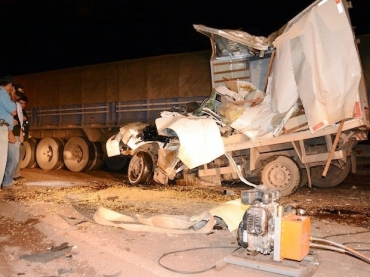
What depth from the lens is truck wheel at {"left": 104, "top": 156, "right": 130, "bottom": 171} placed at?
1131 cm

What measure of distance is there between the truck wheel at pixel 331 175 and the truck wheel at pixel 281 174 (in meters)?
1.15

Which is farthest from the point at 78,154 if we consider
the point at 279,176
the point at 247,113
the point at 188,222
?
the point at 188,222

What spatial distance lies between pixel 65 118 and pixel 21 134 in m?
4.26

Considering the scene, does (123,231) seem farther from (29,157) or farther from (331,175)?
(29,157)

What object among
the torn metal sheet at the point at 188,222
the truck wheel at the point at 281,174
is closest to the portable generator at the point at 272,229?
the torn metal sheet at the point at 188,222

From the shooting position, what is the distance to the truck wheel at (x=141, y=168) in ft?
25.8

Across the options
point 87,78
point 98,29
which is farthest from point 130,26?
point 87,78

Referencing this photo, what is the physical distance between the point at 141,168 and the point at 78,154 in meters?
4.02

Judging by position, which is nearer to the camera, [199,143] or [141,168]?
[199,143]

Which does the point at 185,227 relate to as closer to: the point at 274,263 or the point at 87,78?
the point at 274,263

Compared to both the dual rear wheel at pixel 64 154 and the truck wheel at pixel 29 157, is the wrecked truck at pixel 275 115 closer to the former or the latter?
the dual rear wheel at pixel 64 154

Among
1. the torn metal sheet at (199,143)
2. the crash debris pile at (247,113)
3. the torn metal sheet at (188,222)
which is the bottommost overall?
the torn metal sheet at (188,222)

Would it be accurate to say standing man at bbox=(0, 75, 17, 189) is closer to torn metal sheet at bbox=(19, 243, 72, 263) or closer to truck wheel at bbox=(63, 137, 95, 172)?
torn metal sheet at bbox=(19, 243, 72, 263)

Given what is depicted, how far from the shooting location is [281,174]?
6.58 m
